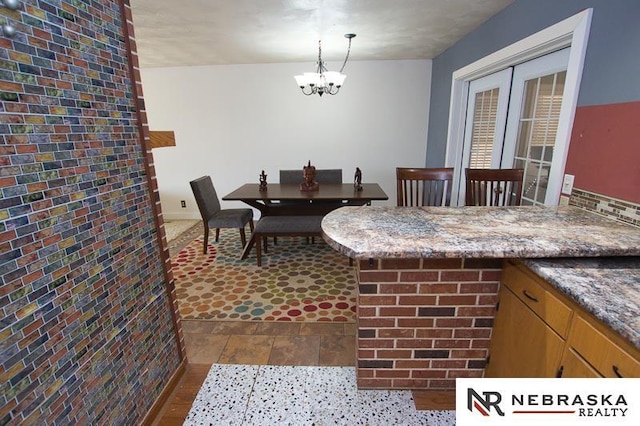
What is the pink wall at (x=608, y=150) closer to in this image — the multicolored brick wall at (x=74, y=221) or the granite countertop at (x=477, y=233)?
the granite countertop at (x=477, y=233)

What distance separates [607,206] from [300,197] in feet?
7.71

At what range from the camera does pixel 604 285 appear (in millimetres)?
983

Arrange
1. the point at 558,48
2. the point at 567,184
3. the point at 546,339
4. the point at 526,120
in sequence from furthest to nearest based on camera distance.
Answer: the point at 526,120
the point at 558,48
the point at 567,184
the point at 546,339

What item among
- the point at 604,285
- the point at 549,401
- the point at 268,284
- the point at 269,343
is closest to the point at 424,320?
the point at 549,401

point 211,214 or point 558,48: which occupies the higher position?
point 558,48

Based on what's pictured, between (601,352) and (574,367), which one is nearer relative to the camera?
(601,352)

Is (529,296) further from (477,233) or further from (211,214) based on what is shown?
(211,214)

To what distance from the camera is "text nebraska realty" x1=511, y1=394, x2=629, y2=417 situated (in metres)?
0.83

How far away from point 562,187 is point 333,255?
2141 millimetres

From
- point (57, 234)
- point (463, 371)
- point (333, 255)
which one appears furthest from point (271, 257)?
point (57, 234)

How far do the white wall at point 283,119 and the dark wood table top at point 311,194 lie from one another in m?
1.04

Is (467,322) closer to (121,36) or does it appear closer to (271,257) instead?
(121,36)

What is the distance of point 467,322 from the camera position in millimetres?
1490

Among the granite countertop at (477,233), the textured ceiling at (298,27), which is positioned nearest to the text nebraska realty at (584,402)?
the granite countertop at (477,233)
